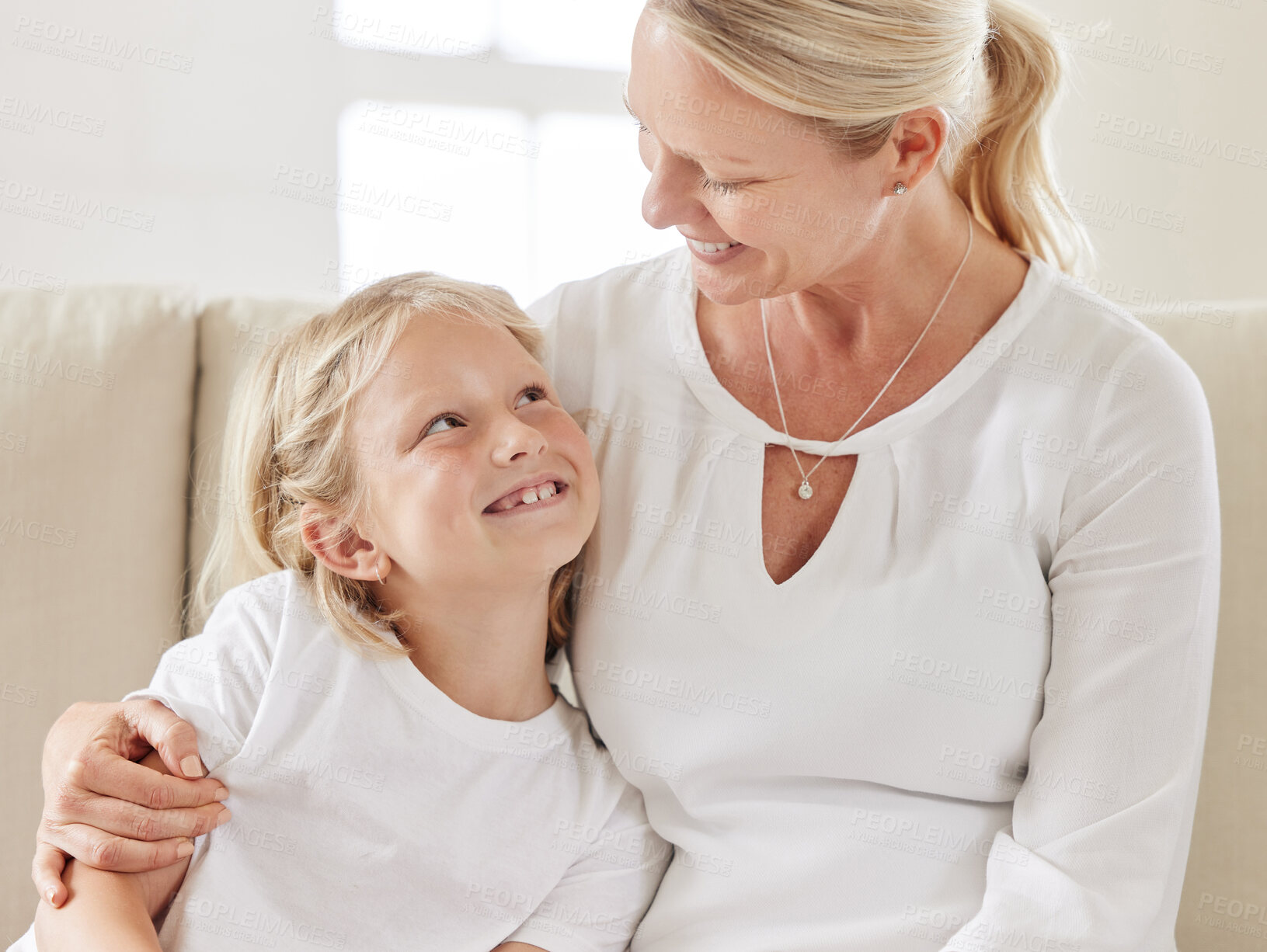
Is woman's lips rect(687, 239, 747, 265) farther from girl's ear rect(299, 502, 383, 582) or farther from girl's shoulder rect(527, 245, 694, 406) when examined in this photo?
girl's ear rect(299, 502, 383, 582)

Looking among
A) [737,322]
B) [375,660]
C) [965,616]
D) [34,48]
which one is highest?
[34,48]

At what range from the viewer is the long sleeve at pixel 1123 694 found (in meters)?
1.02

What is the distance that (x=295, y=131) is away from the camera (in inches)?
92.9

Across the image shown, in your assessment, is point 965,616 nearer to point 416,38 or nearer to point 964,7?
point 964,7

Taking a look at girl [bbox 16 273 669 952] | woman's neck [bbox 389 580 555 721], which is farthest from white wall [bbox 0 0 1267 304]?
woman's neck [bbox 389 580 555 721]

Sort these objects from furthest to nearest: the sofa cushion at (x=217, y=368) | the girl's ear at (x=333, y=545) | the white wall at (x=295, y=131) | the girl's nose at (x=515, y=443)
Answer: the white wall at (x=295, y=131) → the sofa cushion at (x=217, y=368) → the girl's ear at (x=333, y=545) → the girl's nose at (x=515, y=443)

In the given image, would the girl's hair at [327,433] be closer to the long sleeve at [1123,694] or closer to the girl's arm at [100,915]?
the girl's arm at [100,915]

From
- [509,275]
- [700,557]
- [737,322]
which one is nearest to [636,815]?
[700,557]

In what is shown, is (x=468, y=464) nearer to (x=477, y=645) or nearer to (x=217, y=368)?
(x=477, y=645)

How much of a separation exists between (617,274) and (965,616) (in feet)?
1.87

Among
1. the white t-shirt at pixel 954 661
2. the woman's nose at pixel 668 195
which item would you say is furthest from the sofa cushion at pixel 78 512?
the woman's nose at pixel 668 195

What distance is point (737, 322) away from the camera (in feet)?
4.18

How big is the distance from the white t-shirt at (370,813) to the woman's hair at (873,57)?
2.29ft

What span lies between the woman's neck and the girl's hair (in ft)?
0.11
